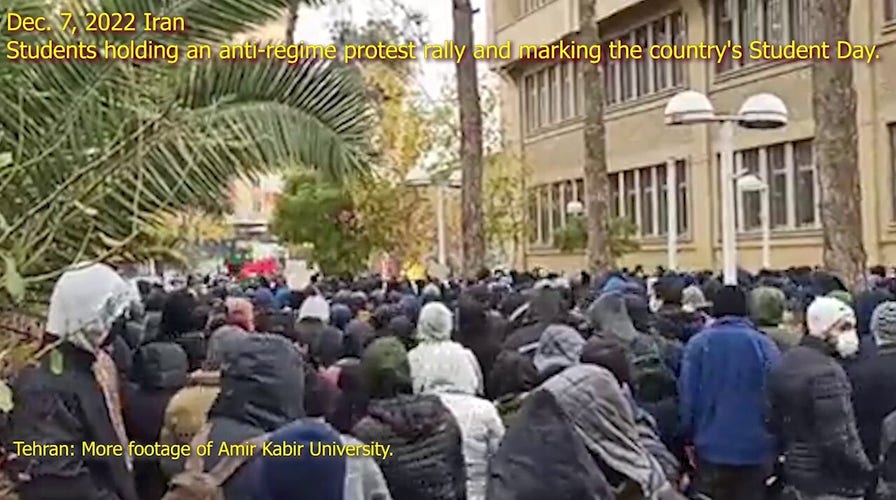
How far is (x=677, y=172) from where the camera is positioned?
120ft

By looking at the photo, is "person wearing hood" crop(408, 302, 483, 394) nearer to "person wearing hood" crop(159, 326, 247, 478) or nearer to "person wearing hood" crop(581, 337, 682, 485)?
"person wearing hood" crop(581, 337, 682, 485)

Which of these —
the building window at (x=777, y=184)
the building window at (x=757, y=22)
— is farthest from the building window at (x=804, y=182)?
the building window at (x=757, y=22)

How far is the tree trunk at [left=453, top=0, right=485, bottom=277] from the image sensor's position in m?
25.1

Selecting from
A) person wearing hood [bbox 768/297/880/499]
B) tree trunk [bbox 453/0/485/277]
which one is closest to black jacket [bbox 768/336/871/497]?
person wearing hood [bbox 768/297/880/499]

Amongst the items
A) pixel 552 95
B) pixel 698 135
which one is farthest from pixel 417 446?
pixel 552 95

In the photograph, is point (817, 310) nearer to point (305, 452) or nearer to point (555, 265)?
point (305, 452)

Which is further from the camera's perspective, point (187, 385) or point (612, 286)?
point (612, 286)

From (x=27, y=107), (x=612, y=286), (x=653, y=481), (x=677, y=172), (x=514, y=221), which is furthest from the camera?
(x=514, y=221)

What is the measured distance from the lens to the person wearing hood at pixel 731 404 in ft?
28.0

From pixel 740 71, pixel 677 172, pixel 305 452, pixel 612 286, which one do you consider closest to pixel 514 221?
pixel 677 172

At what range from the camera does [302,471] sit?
187 inches

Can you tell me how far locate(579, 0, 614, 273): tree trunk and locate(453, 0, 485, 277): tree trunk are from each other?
1899 mm

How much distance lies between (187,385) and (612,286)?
5.57 m

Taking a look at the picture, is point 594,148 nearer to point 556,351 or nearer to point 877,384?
point 877,384
